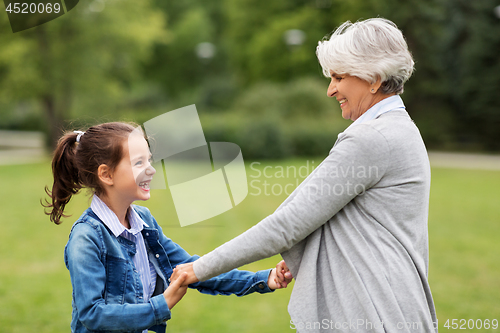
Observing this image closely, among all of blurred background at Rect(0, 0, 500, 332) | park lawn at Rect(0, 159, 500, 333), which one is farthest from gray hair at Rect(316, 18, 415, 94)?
park lawn at Rect(0, 159, 500, 333)

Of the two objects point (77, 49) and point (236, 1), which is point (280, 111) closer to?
point (77, 49)

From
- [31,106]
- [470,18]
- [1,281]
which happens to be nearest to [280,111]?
[470,18]

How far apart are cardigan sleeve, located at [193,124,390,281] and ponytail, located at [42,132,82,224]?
855mm

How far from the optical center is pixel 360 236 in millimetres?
1843

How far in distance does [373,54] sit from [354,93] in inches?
7.4

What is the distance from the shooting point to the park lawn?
16.9ft

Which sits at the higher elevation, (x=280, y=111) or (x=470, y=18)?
(x=470, y=18)

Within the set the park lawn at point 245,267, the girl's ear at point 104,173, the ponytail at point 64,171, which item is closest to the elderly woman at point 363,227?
the girl's ear at point 104,173

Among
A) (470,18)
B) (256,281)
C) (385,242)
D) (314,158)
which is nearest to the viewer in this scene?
(385,242)

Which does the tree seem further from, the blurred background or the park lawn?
the park lawn

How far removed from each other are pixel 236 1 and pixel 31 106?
19.0 meters

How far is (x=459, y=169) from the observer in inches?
764

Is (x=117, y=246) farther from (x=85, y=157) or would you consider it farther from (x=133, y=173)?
(x=85, y=157)

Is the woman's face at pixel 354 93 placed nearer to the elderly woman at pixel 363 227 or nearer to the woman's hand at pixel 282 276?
the elderly woman at pixel 363 227
